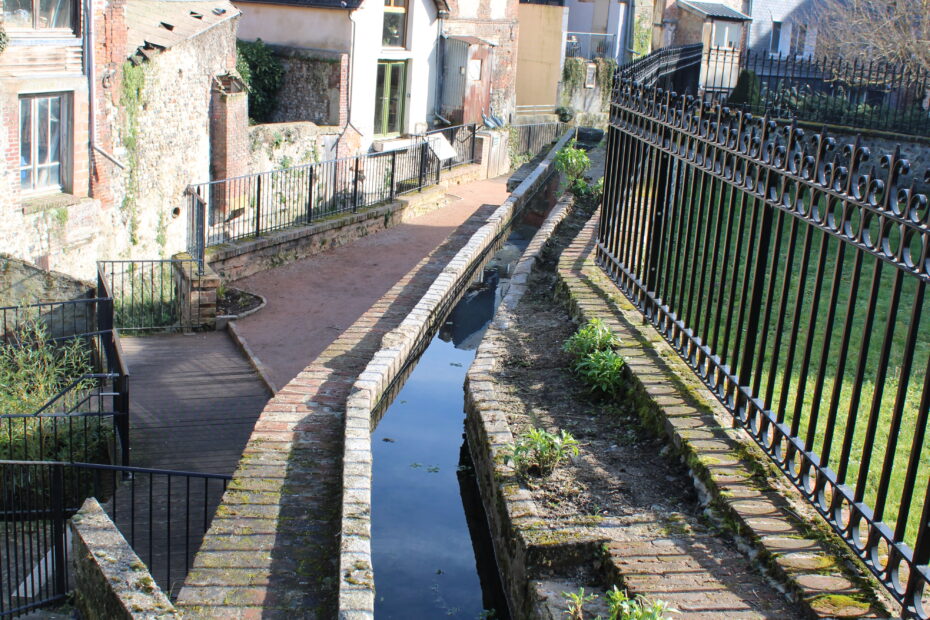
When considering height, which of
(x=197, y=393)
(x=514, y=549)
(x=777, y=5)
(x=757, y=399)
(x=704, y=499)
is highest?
(x=777, y=5)

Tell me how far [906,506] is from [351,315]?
972 cm

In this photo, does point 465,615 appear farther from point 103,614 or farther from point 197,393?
point 197,393

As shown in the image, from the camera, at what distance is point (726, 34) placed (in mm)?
Answer: 35812

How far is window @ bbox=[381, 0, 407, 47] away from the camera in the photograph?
24.1m

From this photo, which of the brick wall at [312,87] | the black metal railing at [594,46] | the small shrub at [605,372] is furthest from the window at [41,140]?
the black metal railing at [594,46]

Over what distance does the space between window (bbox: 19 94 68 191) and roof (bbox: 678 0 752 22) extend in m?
26.4

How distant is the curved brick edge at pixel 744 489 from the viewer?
3.97 m

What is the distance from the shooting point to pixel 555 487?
5199mm

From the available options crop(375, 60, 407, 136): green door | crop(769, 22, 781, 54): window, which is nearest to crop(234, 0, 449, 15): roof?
crop(375, 60, 407, 136): green door

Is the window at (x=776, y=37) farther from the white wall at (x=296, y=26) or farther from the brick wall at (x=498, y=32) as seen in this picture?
the white wall at (x=296, y=26)

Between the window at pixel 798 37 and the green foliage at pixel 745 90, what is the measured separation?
20.7 m

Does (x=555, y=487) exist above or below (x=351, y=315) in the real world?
above

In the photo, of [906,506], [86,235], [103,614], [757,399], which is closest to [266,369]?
[86,235]

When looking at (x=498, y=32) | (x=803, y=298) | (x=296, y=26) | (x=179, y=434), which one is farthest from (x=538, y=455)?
(x=498, y=32)
